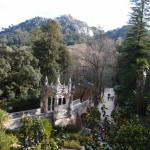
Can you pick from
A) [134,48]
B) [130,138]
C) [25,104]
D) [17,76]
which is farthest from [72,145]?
[134,48]

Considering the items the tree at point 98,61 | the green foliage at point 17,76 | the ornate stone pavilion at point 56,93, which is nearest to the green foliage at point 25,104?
the green foliage at point 17,76

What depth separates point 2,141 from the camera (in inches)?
303

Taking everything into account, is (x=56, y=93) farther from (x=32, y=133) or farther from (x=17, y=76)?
(x=32, y=133)

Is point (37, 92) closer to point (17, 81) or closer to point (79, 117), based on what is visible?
point (17, 81)

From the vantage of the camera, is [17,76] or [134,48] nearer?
[17,76]

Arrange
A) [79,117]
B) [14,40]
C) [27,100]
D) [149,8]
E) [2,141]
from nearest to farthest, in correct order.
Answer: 1. [2,141]
2. [79,117]
3. [27,100]
4. [149,8]
5. [14,40]

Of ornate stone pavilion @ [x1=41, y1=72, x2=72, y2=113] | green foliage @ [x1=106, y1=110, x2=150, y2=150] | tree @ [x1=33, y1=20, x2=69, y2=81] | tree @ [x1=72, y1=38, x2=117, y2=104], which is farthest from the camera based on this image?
tree @ [x1=33, y1=20, x2=69, y2=81]

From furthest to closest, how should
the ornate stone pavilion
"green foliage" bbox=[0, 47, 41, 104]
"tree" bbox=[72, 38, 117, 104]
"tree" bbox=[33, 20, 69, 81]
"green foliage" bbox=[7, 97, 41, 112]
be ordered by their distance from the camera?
1. "tree" bbox=[33, 20, 69, 81]
2. "tree" bbox=[72, 38, 117, 104]
3. "green foliage" bbox=[0, 47, 41, 104]
4. "green foliage" bbox=[7, 97, 41, 112]
5. the ornate stone pavilion

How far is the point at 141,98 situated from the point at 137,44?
726 centimetres

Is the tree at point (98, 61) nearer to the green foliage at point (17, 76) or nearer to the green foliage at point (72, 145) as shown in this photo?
the green foliage at point (17, 76)

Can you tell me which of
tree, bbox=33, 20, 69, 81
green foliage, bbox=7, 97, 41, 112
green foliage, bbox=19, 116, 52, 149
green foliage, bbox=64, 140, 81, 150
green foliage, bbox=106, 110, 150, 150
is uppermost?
tree, bbox=33, 20, 69, 81

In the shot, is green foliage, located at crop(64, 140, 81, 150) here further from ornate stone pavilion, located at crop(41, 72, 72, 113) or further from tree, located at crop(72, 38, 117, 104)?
tree, located at crop(72, 38, 117, 104)

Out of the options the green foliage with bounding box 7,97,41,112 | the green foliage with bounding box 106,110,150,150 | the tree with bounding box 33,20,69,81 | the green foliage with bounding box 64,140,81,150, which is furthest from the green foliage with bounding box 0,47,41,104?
the green foliage with bounding box 106,110,150,150

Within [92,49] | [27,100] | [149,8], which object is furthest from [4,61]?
[149,8]
